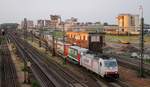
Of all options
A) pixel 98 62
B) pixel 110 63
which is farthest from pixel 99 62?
pixel 110 63

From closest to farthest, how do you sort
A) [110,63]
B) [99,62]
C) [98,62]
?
[110,63]
[99,62]
[98,62]

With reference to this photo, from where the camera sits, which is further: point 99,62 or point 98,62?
point 98,62

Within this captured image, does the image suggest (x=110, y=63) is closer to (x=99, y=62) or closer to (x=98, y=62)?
(x=99, y=62)

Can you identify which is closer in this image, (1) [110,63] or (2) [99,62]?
(1) [110,63]

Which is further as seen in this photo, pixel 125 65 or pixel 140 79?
pixel 125 65

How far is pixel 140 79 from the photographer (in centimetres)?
3856

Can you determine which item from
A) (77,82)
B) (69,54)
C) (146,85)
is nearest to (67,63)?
(69,54)

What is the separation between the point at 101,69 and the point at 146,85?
5855 millimetres

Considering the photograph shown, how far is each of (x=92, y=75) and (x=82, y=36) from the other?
112 feet

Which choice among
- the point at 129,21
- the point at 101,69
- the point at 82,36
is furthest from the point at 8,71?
the point at 129,21

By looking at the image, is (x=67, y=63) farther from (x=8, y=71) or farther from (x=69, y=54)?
(x=8, y=71)

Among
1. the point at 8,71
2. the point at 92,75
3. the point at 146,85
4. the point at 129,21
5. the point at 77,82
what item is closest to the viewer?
the point at 146,85

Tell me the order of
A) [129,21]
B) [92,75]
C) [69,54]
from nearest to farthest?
[92,75] < [69,54] < [129,21]

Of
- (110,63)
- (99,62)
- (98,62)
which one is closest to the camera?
(110,63)
